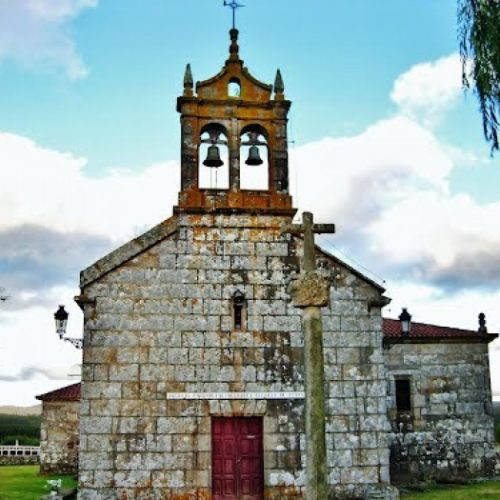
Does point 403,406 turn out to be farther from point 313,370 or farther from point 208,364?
point 313,370

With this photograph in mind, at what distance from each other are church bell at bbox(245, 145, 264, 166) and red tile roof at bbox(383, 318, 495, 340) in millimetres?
7037

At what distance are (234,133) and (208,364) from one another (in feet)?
16.5

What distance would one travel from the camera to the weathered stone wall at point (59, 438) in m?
22.4

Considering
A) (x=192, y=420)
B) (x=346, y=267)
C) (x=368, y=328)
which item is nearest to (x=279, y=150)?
(x=346, y=267)

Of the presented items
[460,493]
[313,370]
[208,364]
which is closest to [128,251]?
[208,364]

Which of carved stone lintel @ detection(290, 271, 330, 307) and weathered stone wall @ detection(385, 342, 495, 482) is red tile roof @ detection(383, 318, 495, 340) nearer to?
weathered stone wall @ detection(385, 342, 495, 482)

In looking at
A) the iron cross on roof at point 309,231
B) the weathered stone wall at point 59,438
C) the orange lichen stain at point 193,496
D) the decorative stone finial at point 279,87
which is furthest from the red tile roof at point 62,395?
the iron cross on roof at point 309,231

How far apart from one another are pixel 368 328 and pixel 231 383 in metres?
3.14

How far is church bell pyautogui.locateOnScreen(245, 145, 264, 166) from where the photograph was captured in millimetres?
15594

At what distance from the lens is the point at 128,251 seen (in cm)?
1474

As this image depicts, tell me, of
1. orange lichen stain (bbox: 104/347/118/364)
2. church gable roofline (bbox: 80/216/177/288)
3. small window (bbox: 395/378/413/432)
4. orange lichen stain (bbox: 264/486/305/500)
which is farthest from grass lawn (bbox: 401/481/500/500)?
church gable roofline (bbox: 80/216/177/288)

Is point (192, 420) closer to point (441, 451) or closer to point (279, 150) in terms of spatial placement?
point (279, 150)

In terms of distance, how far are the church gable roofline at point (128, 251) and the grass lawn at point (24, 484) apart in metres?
5.19

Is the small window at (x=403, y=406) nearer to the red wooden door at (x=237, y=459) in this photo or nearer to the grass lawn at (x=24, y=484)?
the red wooden door at (x=237, y=459)
